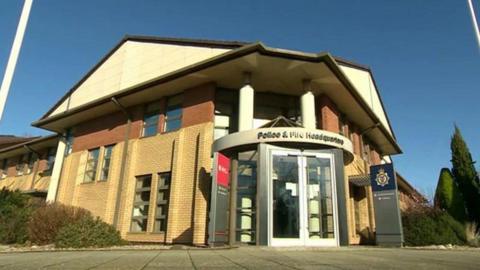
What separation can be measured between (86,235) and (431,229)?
13.0 metres

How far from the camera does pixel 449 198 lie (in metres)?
17.3

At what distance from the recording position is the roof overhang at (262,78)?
44.2ft

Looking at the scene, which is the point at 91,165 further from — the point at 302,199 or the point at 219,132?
the point at 302,199

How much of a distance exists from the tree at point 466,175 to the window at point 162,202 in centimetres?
1424

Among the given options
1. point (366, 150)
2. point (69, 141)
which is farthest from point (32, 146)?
point (366, 150)

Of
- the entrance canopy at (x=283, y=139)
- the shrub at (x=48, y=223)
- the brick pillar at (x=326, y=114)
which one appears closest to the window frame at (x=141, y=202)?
the shrub at (x=48, y=223)

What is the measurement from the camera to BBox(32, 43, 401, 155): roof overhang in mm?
13469

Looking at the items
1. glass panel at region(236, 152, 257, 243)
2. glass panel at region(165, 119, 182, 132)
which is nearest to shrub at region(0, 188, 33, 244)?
glass panel at region(165, 119, 182, 132)

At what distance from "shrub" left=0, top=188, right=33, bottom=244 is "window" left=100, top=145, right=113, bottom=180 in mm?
3572

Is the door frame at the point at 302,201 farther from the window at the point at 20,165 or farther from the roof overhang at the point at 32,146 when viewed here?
the window at the point at 20,165

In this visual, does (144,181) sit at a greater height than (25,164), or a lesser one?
lesser

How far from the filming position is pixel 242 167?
13.5 m

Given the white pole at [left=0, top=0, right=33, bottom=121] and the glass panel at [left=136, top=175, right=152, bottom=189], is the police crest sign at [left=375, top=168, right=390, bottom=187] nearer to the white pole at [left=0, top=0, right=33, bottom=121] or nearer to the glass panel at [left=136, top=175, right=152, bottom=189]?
the glass panel at [left=136, top=175, right=152, bottom=189]

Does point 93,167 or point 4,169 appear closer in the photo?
point 93,167
